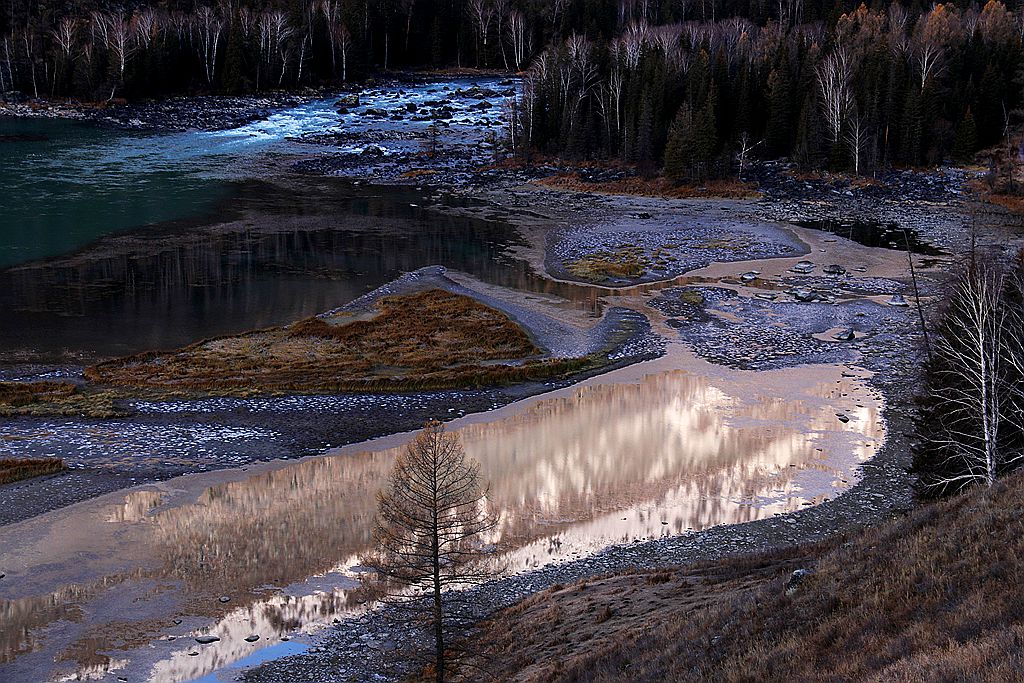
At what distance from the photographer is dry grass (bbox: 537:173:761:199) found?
75.8 metres

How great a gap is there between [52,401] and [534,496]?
17.0m

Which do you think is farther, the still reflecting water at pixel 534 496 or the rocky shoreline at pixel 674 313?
the rocky shoreline at pixel 674 313

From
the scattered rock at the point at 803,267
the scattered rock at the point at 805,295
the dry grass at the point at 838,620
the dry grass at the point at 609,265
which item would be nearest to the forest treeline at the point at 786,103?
the dry grass at the point at 609,265

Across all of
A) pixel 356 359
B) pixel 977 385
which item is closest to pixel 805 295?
pixel 356 359

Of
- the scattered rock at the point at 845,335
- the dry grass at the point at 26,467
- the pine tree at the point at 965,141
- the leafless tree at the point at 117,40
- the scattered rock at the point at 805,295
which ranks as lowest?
the dry grass at the point at 26,467

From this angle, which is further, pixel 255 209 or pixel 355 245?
pixel 255 209

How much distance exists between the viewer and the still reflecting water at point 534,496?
21.8m

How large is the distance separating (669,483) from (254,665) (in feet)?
44.0

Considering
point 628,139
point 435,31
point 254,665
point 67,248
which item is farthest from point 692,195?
point 435,31

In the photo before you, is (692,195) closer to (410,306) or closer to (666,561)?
(410,306)

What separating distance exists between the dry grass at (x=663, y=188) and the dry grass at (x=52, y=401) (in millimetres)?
49268

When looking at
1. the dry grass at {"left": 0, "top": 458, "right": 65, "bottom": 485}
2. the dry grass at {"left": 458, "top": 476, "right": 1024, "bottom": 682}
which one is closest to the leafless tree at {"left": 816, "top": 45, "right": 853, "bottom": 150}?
the dry grass at {"left": 0, "top": 458, "right": 65, "bottom": 485}

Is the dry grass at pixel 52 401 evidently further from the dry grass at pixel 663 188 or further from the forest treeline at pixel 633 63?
the forest treeline at pixel 633 63

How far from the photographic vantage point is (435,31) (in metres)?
142
